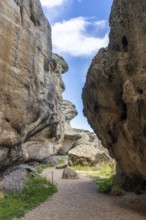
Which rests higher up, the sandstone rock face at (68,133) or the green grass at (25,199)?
the sandstone rock face at (68,133)

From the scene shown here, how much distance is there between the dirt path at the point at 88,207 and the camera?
15812 mm

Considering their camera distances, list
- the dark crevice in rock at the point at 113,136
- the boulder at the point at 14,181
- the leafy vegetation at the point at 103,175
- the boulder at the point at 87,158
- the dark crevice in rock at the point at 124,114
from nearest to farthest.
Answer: the dark crevice in rock at the point at 124,114 < the dark crevice in rock at the point at 113,136 < the boulder at the point at 14,181 < the leafy vegetation at the point at 103,175 < the boulder at the point at 87,158

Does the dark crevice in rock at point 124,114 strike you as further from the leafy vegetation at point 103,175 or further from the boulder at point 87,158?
the boulder at point 87,158

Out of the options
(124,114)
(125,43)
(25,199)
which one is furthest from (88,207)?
(125,43)

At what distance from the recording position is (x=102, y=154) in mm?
40281

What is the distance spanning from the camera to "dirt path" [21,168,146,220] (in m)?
15.8

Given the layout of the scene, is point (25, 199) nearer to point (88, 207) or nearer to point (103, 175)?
point (88, 207)

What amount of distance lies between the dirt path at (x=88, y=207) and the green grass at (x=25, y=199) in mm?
525

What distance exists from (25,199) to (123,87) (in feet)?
33.9

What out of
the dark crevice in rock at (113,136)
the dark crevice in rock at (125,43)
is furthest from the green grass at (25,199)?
the dark crevice in rock at (125,43)

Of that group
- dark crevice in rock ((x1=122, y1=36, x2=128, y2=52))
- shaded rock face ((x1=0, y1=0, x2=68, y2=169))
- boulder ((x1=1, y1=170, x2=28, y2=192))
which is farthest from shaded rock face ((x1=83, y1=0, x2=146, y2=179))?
boulder ((x1=1, y1=170, x2=28, y2=192))

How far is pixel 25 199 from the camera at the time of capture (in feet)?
62.8

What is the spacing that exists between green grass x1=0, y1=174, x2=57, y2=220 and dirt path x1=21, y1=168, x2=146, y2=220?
0.52 meters

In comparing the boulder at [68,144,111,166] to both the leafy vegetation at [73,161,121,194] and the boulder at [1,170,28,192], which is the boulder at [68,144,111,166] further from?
the boulder at [1,170,28,192]
